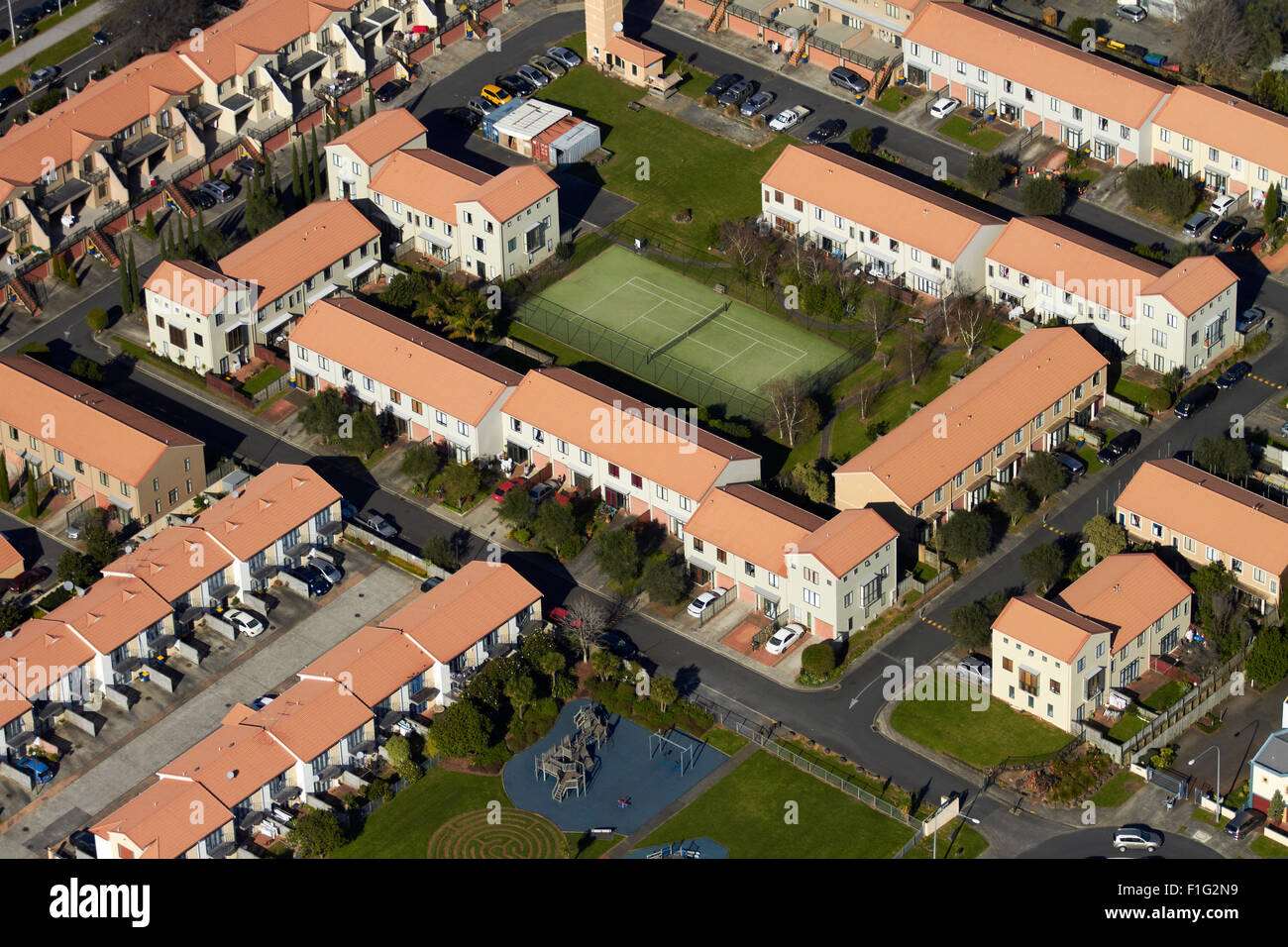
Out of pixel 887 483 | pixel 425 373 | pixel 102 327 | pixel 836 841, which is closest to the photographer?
pixel 836 841

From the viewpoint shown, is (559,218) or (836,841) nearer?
(836,841)

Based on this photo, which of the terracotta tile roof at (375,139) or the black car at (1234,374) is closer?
the black car at (1234,374)

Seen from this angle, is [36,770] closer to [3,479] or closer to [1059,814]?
[3,479]

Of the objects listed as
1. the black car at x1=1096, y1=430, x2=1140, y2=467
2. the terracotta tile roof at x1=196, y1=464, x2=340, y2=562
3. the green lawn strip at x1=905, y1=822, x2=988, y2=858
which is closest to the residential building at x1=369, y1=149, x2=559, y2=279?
the terracotta tile roof at x1=196, y1=464, x2=340, y2=562

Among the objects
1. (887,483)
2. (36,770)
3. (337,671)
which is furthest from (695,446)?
(36,770)

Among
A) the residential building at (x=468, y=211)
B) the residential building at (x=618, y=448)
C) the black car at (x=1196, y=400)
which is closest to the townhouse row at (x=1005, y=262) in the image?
the black car at (x=1196, y=400)

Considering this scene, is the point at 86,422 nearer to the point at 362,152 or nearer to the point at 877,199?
the point at 362,152

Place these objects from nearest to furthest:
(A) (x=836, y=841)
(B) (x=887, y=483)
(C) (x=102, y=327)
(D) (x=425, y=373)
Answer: (A) (x=836, y=841) < (B) (x=887, y=483) < (D) (x=425, y=373) < (C) (x=102, y=327)

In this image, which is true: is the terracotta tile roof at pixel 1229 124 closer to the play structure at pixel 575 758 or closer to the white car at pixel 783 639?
the white car at pixel 783 639
